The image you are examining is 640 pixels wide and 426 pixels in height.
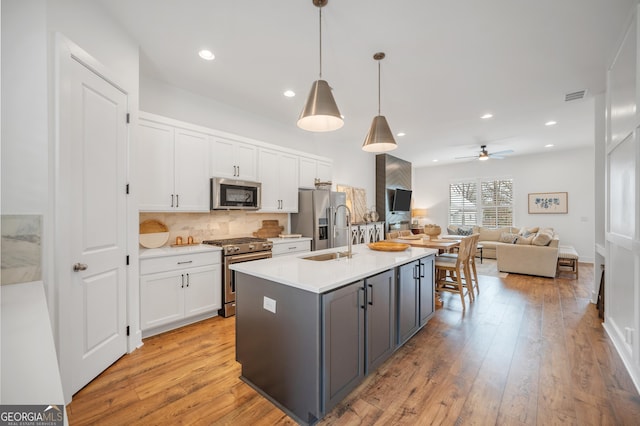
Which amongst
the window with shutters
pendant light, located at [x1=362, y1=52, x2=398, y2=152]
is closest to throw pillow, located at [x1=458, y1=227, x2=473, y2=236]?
the window with shutters

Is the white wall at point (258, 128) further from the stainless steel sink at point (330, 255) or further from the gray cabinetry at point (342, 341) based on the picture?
the gray cabinetry at point (342, 341)

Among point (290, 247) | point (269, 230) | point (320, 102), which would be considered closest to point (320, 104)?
point (320, 102)

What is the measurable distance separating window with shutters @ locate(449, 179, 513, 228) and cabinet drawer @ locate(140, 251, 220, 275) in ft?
26.6

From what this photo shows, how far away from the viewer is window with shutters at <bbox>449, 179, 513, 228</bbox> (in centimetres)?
814

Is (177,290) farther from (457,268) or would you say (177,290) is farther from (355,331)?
(457,268)

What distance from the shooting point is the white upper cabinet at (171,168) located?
2.98 m

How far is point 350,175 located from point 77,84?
519 cm

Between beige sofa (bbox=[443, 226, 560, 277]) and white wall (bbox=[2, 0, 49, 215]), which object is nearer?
white wall (bbox=[2, 0, 49, 215])

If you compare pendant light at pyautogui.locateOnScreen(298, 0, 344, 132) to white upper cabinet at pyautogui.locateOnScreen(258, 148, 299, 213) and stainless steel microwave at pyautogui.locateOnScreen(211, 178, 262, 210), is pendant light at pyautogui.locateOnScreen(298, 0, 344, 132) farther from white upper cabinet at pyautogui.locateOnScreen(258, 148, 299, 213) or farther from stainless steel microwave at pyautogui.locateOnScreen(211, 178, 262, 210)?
white upper cabinet at pyautogui.locateOnScreen(258, 148, 299, 213)

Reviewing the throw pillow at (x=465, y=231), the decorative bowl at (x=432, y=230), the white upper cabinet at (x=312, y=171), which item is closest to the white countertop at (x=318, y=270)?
the decorative bowl at (x=432, y=230)

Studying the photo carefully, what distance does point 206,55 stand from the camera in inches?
111

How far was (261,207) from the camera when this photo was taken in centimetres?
412

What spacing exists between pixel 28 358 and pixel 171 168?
279cm

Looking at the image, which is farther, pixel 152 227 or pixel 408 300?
pixel 152 227
